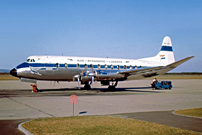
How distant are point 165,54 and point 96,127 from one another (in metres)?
32.4

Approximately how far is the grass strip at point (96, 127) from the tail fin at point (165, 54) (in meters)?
30.0

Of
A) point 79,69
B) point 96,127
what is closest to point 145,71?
point 79,69

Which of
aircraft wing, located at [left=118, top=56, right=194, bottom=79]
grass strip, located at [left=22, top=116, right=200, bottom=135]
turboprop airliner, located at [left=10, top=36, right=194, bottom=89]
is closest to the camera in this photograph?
grass strip, located at [left=22, top=116, right=200, bottom=135]

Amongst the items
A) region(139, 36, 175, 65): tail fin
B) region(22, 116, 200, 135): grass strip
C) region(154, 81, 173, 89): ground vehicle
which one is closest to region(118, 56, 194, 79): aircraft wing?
region(154, 81, 173, 89): ground vehicle

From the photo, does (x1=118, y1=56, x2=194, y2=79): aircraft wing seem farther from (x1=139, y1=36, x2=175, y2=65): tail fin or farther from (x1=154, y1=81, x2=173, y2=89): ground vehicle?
(x1=139, y1=36, x2=175, y2=65): tail fin

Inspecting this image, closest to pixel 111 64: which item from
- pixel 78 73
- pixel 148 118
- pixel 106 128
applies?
pixel 78 73

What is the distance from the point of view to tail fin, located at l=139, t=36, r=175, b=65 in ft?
130

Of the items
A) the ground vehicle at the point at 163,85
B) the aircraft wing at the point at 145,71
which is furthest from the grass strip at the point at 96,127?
the ground vehicle at the point at 163,85

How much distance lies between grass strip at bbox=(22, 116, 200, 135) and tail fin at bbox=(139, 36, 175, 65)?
98.5 feet

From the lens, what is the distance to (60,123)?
1047 cm

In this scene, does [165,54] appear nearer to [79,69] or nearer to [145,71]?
[145,71]

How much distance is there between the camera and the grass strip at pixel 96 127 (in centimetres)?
888

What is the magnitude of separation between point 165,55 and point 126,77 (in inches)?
411

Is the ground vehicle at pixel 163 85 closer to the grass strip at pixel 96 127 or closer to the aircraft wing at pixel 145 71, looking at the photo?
the aircraft wing at pixel 145 71
